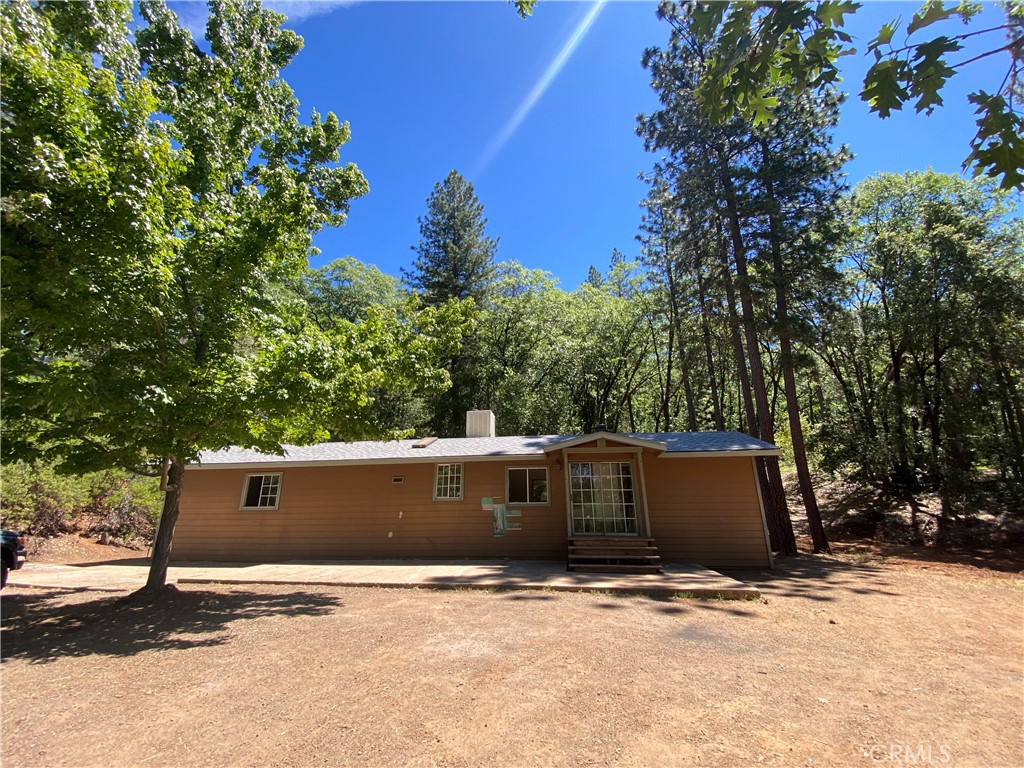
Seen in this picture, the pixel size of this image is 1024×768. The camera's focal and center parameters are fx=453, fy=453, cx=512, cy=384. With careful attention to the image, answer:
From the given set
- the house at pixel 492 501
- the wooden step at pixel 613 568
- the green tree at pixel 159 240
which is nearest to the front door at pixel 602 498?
the house at pixel 492 501

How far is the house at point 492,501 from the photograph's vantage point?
10172 millimetres

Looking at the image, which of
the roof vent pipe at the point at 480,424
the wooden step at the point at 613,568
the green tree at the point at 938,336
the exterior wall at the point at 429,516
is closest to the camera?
the wooden step at the point at 613,568

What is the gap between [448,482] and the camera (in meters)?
11.4

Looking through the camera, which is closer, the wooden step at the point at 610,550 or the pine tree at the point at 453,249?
the wooden step at the point at 610,550

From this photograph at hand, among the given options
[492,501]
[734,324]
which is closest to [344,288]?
[492,501]

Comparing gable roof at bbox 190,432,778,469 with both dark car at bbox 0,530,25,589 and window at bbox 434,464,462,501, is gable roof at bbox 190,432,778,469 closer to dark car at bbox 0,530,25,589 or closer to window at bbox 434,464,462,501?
window at bbox 434,464,462,501

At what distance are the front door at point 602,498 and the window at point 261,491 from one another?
25.3 ft

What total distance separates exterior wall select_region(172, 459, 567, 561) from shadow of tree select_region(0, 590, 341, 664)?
398 cm

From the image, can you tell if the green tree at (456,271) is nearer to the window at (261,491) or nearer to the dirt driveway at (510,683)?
the window at (261,491)

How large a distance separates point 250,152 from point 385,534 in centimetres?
854

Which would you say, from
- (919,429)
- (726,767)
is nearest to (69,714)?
(726,767)

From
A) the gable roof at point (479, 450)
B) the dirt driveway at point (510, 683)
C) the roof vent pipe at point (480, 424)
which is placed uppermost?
the roof vent pipe at point (480, 424)

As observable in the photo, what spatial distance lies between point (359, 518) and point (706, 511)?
8.42 m

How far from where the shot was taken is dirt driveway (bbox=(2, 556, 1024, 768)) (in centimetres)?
280
